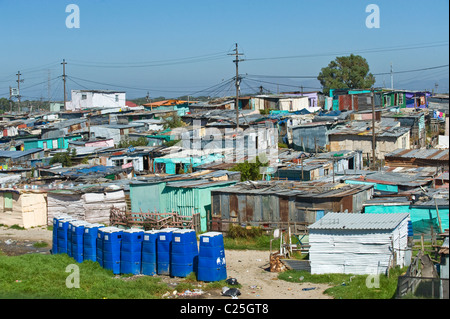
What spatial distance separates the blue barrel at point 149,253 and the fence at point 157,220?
12.9 ft

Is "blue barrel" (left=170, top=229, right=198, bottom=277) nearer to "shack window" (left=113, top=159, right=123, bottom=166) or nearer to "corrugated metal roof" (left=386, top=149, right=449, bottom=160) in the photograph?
"corrugated metal roof" (left=386, top=149, right=449, bottom=160)

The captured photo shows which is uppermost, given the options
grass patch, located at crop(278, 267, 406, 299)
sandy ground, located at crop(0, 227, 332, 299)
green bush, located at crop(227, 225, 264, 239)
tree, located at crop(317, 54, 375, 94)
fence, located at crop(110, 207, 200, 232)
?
tree, located at crop(317, 54, 375, 94)

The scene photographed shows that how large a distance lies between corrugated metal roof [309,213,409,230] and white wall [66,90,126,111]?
43.6 m

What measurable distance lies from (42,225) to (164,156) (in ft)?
28.6

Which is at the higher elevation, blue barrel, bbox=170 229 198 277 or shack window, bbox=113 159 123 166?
shack window, bbox=113 159 123 166

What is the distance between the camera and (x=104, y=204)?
19.7 m

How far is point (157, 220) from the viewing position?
685 inches

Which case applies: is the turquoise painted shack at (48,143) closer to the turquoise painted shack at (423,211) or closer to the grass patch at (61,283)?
the grass patch at (61,283)

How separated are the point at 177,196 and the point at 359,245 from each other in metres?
7.84

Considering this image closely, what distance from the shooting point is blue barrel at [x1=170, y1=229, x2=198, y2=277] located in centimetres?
1277

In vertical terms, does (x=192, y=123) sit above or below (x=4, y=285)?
above

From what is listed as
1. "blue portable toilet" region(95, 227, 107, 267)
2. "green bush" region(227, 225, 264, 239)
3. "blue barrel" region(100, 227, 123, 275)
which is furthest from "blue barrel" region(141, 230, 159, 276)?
"green bush" region(227, 225, 264, 239)
